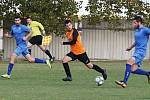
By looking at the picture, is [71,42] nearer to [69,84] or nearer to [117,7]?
[69,84]

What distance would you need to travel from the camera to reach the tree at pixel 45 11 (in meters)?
33.8

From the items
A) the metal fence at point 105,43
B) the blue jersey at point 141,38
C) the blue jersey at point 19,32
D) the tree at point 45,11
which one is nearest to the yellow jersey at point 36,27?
the blue jersey at point 19,32

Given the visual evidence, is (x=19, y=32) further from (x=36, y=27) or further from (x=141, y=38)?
(x=36, y=27)

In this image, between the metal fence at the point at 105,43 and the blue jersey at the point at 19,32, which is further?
the metal fence at the point at 105,43

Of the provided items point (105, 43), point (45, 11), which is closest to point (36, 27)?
point (45, 11)

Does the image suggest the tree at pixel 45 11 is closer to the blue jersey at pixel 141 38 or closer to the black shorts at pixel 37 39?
the black shorts at pixel 37 39

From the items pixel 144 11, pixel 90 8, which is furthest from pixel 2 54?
pixel 144 11

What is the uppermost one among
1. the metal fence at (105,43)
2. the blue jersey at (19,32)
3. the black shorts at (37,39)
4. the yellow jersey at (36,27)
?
the blue jersey at (19,32)

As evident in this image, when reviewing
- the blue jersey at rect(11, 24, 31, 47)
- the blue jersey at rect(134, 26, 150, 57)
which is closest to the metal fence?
the blue jersey at rect(11, 24, 31, 47)

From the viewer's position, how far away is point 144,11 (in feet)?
124

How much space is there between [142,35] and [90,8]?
2241 centimetres

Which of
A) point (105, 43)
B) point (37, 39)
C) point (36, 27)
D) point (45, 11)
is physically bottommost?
point (105, 43)

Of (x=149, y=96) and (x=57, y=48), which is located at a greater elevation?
(x=149, y=96)

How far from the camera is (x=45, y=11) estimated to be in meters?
34.1
